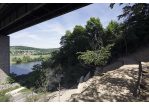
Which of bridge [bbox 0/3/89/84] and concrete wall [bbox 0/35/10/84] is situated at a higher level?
bridge [bbox 0/3/89/84]

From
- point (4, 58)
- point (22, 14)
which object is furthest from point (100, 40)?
point (4, 58)

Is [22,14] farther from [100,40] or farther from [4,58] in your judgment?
[4,58]

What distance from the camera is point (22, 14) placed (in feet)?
28.4

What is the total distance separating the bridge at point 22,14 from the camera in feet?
26.6

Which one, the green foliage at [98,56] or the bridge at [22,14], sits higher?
the bridge at [22,14]

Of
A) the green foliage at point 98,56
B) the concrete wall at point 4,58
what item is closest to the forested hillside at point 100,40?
the green foliage at point 98,56

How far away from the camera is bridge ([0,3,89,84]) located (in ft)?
26.6

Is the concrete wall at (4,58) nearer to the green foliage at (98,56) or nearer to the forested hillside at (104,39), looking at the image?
the forested hillside at (104,39)

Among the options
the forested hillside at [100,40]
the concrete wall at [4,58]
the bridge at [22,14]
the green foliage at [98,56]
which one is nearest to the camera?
the green foliage at [98,56]

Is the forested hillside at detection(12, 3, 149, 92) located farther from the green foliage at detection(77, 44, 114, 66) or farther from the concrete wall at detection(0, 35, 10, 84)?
the concrete wall at detection(0, 35, 10, 84)

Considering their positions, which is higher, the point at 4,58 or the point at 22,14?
the point at 22,14

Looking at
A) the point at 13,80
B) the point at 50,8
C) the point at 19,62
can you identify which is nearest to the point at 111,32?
the point at 50,8

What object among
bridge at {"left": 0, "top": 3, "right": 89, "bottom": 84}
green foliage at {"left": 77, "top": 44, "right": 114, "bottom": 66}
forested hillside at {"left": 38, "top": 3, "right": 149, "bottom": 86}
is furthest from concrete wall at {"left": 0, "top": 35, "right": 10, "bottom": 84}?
green foliage at {"left": 77, "top": 44, "right": 114, "bottom": 66}

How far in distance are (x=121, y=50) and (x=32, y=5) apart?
16649mm
